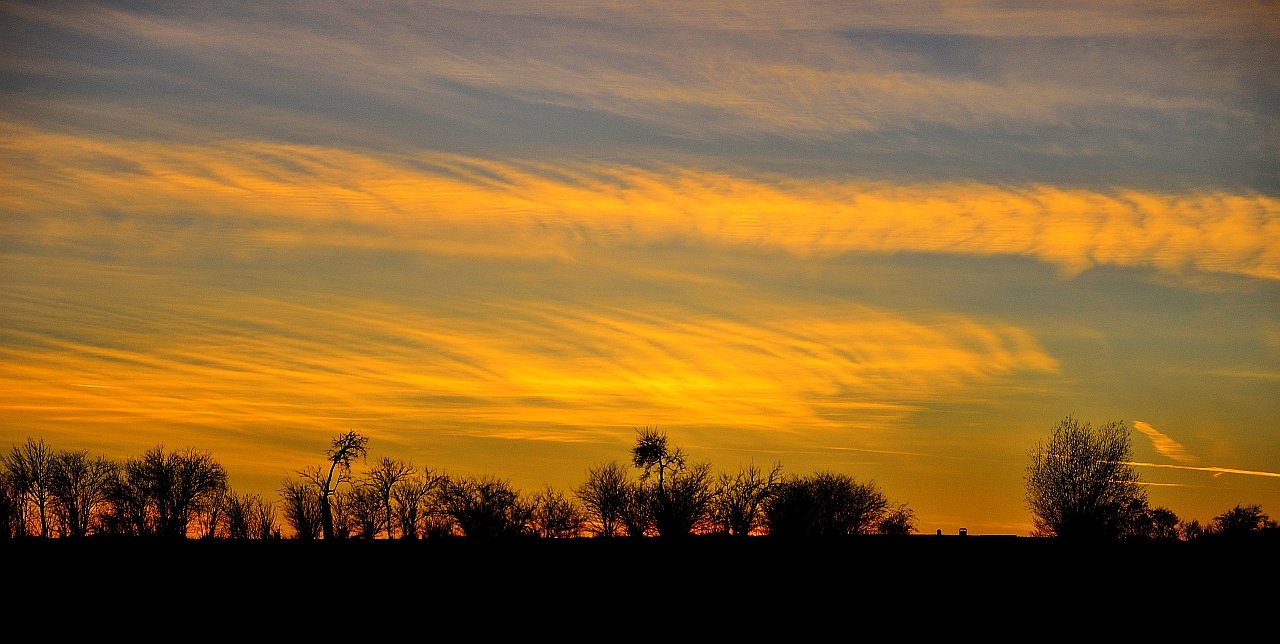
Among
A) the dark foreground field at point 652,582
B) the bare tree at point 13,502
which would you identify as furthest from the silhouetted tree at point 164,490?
the dark foreground field at point 652,582

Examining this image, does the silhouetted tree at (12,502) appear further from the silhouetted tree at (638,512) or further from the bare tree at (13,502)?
the silhouetted tree at (638,512)

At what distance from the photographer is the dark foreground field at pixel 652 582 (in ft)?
128

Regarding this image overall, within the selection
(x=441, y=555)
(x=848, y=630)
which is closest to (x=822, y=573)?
(x=848, y=630)

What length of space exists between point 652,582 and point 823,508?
7353 cm

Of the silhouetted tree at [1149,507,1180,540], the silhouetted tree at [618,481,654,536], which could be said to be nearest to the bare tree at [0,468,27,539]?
the silhouetted tree at [618,481,654,536]

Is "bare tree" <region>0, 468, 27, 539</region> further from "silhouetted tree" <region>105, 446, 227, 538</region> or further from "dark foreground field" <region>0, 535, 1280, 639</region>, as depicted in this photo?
"dark foreground field" <region>0, 535, 1280, 639</region>

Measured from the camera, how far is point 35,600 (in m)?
38.5

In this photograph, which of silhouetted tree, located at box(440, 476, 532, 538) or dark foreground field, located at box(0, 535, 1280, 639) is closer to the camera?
dark foreground field, located at box(0, 535, 1280, 639)

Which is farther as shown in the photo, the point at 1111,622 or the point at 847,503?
the point at 847,503

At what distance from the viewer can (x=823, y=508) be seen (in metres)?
112

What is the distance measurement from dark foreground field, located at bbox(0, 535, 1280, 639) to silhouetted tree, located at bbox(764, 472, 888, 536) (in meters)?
56.1

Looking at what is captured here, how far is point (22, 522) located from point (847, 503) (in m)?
72.3

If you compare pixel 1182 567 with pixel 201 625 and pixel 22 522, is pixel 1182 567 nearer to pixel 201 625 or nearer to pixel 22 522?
pixel 201 625

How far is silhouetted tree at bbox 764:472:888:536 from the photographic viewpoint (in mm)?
102938
